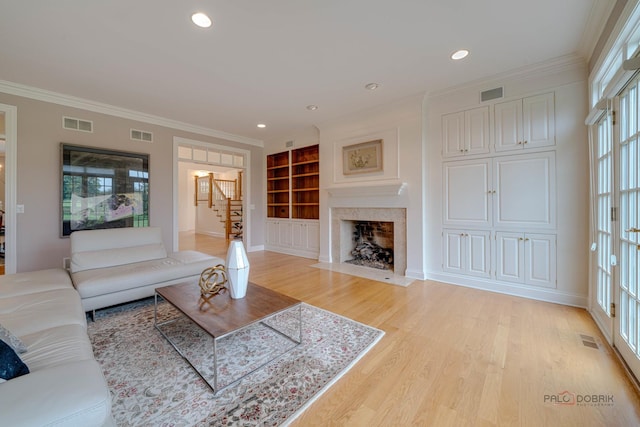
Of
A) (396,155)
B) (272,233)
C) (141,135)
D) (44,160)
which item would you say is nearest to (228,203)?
(272,233)

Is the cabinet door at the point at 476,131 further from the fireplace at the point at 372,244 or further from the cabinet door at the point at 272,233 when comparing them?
the cabinet door at the point at 272,233

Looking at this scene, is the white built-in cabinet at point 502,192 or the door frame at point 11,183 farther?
the door frame at point 11,183

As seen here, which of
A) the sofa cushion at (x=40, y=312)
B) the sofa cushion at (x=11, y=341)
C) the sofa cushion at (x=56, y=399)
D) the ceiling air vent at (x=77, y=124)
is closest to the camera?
Result: the sofa cushion at (x=56, y=399)

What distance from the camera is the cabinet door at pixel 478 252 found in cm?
335

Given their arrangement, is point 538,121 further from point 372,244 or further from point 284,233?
point 284,233

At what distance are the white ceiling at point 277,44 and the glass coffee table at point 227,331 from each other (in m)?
2.38

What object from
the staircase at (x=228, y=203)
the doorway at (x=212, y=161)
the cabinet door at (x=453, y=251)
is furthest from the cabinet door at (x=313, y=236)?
the staircase at (x=228, y=203)

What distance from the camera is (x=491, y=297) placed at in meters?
3.10

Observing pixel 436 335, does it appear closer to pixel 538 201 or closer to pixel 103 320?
pixel 538 201

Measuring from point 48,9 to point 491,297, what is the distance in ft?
16.9

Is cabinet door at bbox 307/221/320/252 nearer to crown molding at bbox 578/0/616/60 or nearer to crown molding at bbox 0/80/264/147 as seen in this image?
crown molding at bbox 0/80/264/147

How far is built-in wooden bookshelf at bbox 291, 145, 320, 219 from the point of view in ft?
18.8

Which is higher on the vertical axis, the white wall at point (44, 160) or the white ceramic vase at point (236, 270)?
the white wall at point (44, 160)

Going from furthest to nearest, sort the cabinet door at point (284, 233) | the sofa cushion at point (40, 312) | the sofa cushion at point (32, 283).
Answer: the cabinet door at point (284, 233) < the sofa cushion at point (32, 283) < the sofa cushion at point (40, 312)
